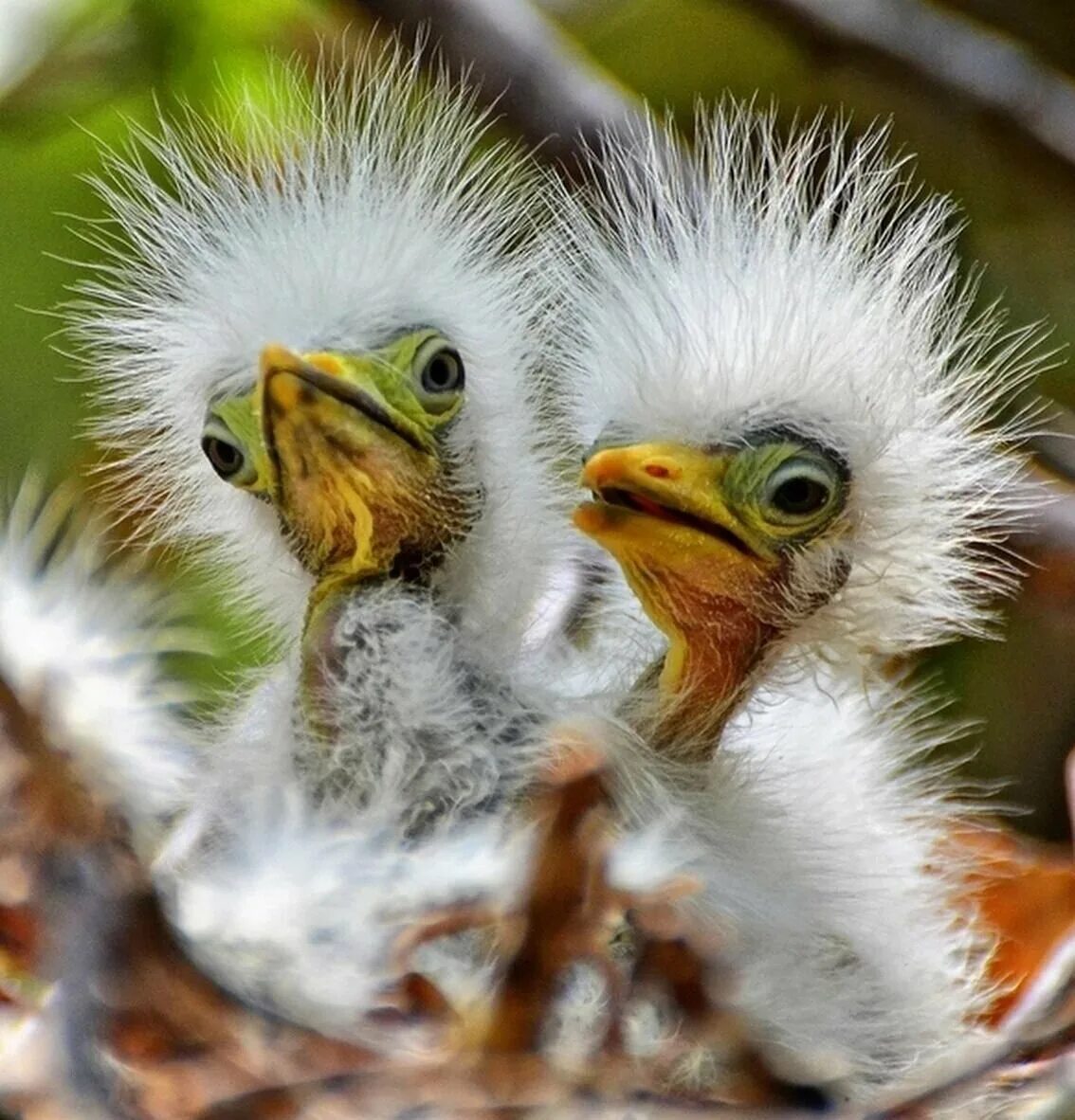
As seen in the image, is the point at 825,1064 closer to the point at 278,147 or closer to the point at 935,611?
the point at 935,611

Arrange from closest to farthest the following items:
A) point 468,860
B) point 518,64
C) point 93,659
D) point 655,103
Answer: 1. point 468,860
2. point 93,659
3. point 518,64
4. point 655,103

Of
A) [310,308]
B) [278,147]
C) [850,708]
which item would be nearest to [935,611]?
[850,708]

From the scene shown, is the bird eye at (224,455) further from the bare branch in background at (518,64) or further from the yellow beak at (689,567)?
the bare branch in background at (518,64)


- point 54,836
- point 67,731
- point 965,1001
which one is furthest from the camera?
point 965,1001

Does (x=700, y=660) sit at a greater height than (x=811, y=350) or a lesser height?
lesser

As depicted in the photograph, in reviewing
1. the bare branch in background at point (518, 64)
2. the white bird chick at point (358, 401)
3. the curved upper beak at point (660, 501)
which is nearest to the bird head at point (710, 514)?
the curved upper beak at point (660, 501)

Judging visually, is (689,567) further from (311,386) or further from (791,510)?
(311,386)

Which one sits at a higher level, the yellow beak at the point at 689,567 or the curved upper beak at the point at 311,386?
the yellow beak at the point at 689,567

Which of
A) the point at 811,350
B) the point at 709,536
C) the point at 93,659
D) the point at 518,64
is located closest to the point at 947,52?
the point at 518,64
